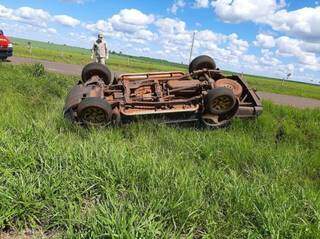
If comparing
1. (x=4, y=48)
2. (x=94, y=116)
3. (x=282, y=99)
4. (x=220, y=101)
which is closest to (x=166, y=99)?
(x=220, y=101)

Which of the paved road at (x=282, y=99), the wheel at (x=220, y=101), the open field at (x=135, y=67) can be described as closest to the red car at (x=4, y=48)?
the paved road at (x=282, y=99)

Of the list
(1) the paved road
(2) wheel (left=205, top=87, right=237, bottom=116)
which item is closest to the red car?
(1) the paved road

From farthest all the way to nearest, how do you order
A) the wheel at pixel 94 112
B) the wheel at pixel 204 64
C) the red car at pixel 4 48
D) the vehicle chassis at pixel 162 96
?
the red car at pixel 4 48 < the wheel at pixel 204 64 < the vehicle chassis at pixel 162 96 < the wheel at pixel 94 112

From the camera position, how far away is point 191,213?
12.3 ft

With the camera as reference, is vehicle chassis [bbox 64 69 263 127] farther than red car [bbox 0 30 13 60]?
→ No

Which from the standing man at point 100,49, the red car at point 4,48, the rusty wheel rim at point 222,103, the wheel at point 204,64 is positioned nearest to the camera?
the rusty wheel rim at point 222,103

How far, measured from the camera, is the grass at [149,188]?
3576mm

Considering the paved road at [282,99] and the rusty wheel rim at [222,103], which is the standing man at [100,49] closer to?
the paved road at [282,99]

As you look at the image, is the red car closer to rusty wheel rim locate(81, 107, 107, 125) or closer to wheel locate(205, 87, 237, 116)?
rusty wheel rim locate(81, 107, 107, 125)

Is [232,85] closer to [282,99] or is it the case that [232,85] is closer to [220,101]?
[220,101]

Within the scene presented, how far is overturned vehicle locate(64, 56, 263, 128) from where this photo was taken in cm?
710

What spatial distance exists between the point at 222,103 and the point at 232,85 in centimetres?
103

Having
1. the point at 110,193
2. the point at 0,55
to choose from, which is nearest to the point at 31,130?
the point at 110,193

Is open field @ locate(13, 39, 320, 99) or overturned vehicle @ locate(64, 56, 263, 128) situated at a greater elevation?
overturned vehicle @ locate(64, 56, 263, 128)
